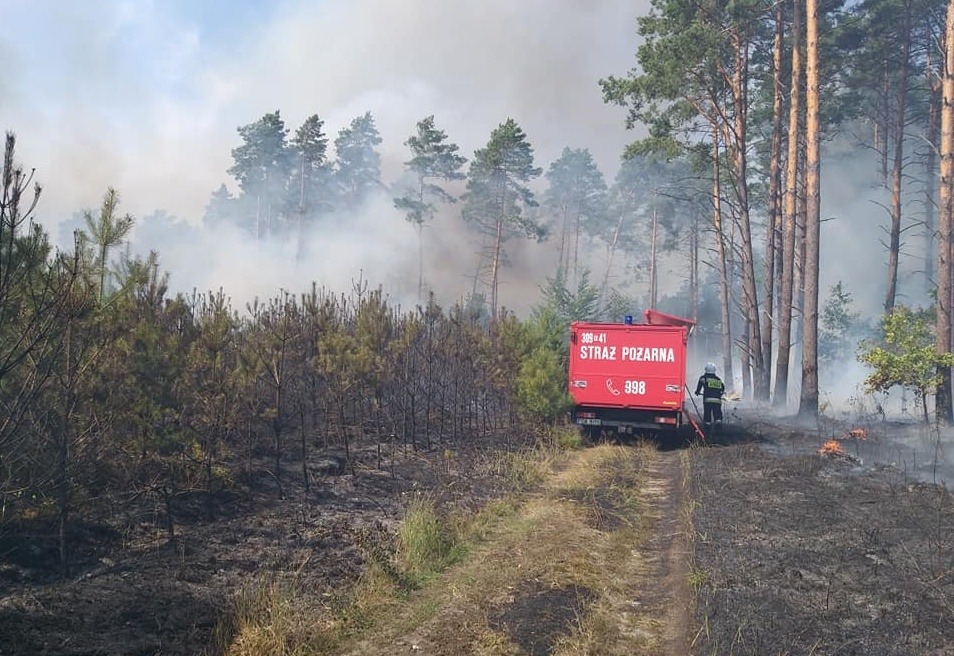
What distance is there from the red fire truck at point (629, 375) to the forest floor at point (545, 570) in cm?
393

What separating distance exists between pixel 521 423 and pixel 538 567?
8.76 m

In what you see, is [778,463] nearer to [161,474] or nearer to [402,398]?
[402,398]

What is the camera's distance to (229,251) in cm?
5206

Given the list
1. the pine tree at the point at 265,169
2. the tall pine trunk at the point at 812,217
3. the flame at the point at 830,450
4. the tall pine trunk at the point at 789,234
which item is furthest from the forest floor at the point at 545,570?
the pine tree at the point at 265,169

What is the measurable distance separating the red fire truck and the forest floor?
3.93 meters

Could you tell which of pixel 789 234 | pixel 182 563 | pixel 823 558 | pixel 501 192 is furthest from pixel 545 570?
pixel 501 192

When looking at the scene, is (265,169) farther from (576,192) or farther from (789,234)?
(789,234)

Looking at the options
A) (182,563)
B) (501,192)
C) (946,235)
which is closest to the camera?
(182,563)

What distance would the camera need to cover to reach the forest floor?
4867 mm

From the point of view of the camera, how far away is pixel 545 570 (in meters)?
6.43

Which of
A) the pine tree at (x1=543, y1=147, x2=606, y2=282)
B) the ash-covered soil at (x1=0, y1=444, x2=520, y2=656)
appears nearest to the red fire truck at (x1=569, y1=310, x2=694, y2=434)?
the ash-covered soil at (x1=0, y1=444, x2=520, y2=656)

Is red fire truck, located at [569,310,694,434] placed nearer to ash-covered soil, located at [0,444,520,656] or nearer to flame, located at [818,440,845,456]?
flame, located at [818,440,845,456]

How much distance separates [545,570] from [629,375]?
8.73m

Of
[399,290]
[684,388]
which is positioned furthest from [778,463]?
[399,290]
